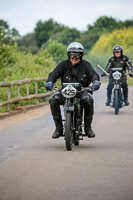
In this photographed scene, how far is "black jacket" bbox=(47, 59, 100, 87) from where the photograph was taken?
33.4 feet

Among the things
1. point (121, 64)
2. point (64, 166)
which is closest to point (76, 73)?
point (64, 166)

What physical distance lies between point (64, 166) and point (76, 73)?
2.53 metres

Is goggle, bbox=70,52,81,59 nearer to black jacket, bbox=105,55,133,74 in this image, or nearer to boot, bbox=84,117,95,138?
boot, bbox=84,117,95,138

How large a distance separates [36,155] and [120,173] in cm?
212

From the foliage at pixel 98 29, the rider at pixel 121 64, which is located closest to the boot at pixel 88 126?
the rider at pixel 121 64

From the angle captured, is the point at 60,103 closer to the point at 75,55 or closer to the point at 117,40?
the point at 75,55

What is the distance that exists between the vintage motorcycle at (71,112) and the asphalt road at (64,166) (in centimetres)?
24

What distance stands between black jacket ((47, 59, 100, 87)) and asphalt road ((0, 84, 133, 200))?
118 cm

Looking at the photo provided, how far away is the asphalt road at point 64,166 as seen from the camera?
6.36m

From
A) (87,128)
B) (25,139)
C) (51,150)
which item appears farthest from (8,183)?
(25,139)

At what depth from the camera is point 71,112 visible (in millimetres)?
9695

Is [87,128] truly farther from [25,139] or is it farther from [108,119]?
[108,119]

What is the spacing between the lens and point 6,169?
7945mm

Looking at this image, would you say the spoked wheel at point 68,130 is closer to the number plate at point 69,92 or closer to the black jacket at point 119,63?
the number plate at point 69,92
